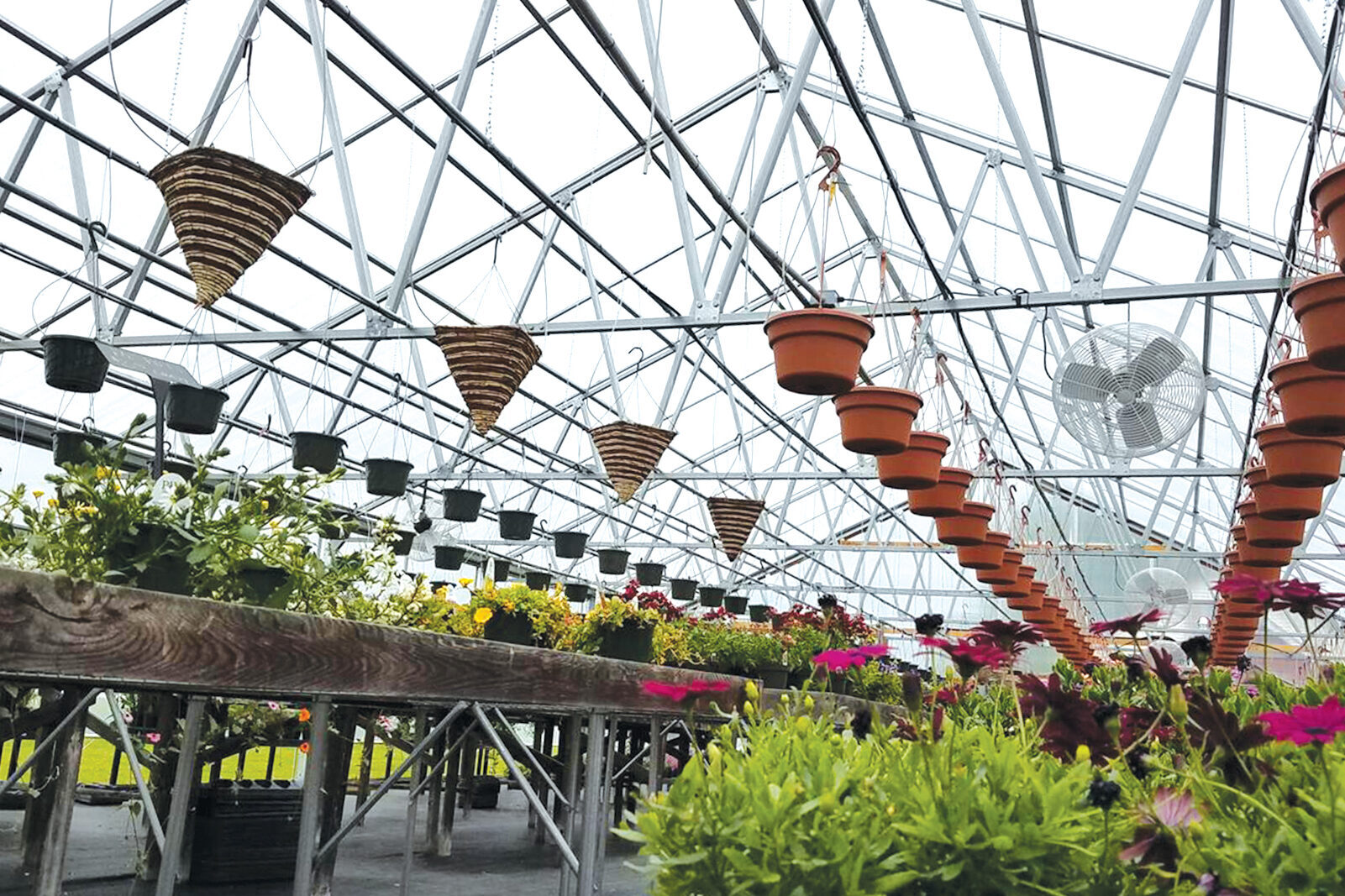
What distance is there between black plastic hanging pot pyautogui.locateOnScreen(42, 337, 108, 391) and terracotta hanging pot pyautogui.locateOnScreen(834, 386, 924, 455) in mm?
4313

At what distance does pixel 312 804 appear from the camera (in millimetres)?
2674

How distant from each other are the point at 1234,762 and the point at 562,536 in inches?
361

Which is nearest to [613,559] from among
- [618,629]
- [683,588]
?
[683,588]

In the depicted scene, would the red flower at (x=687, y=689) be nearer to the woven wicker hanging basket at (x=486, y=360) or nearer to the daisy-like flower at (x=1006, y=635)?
the daisy-like flower at (x=1006, y=635)

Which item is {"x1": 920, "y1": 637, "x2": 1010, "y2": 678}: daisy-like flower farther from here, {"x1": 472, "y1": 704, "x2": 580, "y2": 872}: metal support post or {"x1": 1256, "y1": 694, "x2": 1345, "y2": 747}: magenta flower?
{"x1": 472, "y1": 704, "x2": 580, "y2": 872}: metal support post

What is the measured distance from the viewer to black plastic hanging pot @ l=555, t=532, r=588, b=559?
10094 millimetres

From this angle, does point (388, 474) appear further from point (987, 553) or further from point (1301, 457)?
point (1301, 457)

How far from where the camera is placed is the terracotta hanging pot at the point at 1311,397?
2463mm

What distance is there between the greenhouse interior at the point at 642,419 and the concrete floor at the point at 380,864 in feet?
0.17

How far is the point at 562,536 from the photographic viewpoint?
33.2ft

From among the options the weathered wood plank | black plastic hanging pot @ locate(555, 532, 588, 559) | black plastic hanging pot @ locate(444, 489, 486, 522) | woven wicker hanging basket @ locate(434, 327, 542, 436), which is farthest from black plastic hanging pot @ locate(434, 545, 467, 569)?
the weathered wood plank

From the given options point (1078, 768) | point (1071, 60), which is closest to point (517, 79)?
point (1071, 60)

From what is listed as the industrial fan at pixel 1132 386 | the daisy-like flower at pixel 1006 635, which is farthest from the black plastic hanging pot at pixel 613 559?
the daisy-like flower at pixel 1006 635

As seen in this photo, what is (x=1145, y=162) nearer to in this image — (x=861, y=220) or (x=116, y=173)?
(x=861, y=220)
